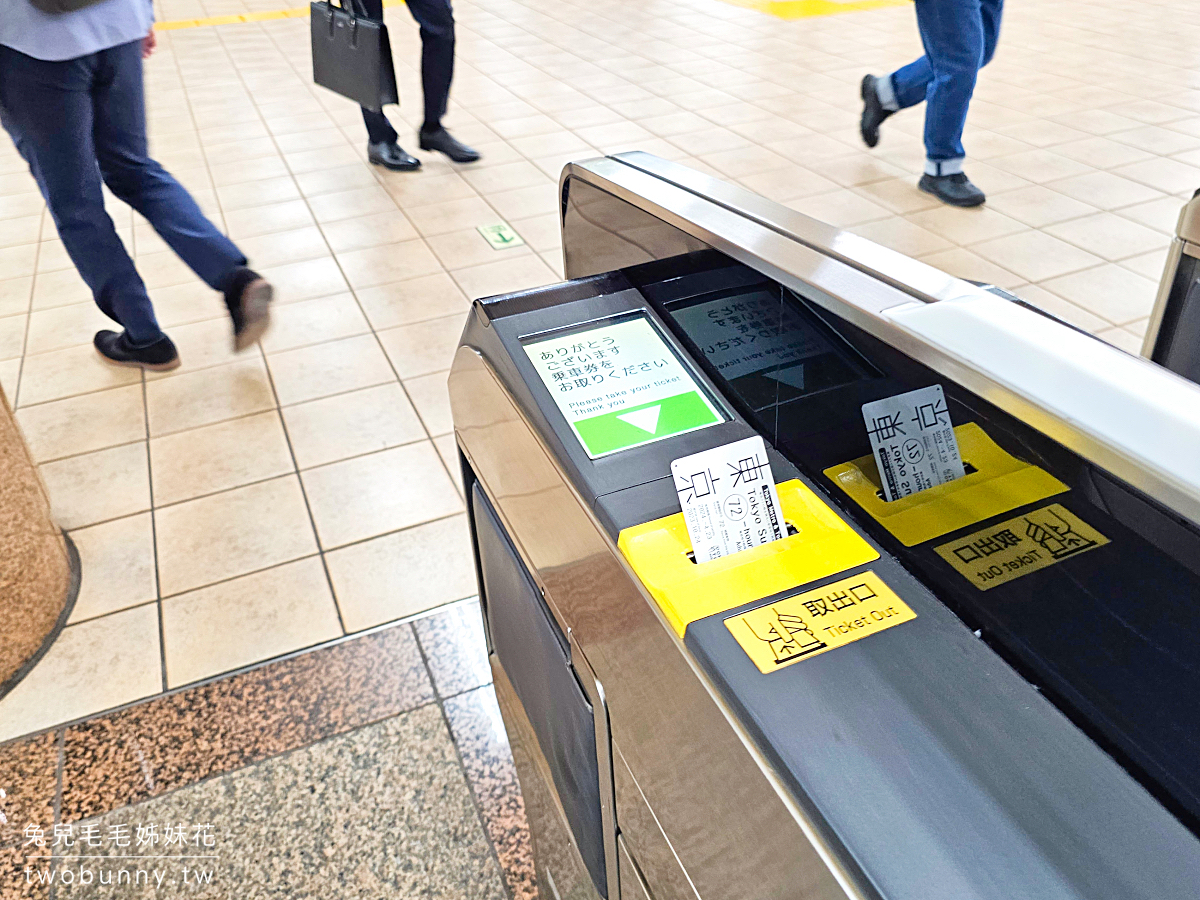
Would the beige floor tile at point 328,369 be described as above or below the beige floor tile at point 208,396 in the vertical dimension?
above

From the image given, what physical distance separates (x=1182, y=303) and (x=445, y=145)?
2847mm

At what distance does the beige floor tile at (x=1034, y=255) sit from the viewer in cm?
265

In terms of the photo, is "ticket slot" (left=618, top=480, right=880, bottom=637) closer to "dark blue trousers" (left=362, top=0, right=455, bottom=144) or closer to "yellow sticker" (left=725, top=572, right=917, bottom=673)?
"yellow sticker" (left=725, top=572, right=917, bottom=673)

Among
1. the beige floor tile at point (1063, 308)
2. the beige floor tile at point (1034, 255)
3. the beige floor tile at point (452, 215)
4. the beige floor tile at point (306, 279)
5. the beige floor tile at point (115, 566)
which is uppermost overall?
the beige floor tile at point (1034, 255)

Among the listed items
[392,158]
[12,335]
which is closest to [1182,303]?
[12,335]

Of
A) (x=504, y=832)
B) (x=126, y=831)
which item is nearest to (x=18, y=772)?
(x=126, y=831)

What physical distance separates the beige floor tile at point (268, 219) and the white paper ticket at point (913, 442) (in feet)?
9.41

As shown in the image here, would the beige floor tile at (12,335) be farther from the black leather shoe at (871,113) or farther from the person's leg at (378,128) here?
the black leather shoe at (871,113)

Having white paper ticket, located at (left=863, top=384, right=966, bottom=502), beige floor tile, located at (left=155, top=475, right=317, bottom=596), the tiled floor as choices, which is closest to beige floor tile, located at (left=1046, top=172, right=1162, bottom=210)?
the tiled floor

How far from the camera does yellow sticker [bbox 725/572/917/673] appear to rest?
1.78ft

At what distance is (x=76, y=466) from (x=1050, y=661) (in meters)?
2.06

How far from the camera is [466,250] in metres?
2.91

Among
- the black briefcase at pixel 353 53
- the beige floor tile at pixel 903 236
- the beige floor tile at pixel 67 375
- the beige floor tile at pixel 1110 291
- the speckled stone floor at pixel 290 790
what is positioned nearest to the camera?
the speckled stone floor at pixel 290 790

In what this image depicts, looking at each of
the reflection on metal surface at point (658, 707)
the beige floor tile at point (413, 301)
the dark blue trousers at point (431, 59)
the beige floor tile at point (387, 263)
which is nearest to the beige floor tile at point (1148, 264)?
the beige floor tile at point (413, 301)
